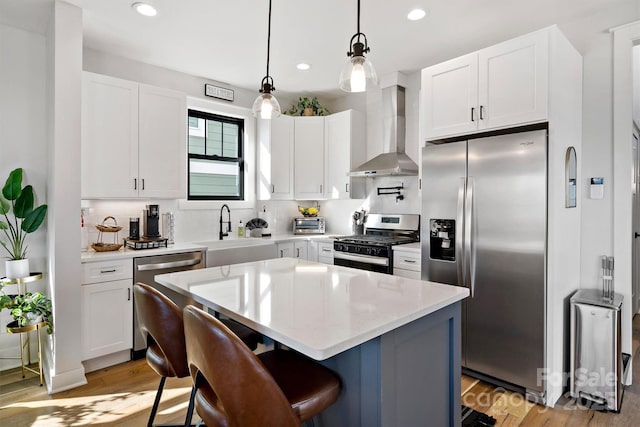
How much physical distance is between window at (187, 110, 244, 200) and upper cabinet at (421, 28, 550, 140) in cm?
245

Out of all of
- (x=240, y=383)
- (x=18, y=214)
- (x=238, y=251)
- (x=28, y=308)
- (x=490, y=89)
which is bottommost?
(x=28, y=308)

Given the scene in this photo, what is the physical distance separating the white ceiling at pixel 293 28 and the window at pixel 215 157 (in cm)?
67

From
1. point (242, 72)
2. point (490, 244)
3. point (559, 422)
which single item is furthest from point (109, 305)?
point (559, 422)

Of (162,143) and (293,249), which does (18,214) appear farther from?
(293,249)

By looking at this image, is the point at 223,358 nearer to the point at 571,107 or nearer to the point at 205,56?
the point at 571,107

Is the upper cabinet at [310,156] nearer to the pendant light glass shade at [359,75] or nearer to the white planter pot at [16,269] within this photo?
the white planter pot at [16,269]

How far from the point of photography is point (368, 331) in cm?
116

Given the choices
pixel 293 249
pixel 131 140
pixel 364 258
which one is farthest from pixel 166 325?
pixel 293 249

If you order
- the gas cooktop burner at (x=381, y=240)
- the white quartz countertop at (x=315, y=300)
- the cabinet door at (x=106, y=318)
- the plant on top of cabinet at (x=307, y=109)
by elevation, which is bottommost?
the cabinet door at (x=106, y=318)

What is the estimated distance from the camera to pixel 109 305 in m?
2.94

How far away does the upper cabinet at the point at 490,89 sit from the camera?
7.80 ft

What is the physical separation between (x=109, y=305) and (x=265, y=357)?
2004mm

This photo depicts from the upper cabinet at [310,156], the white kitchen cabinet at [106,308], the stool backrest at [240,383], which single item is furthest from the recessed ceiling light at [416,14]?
the white kitchen cabinet at [106,308]

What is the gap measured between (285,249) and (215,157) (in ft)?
4.64
